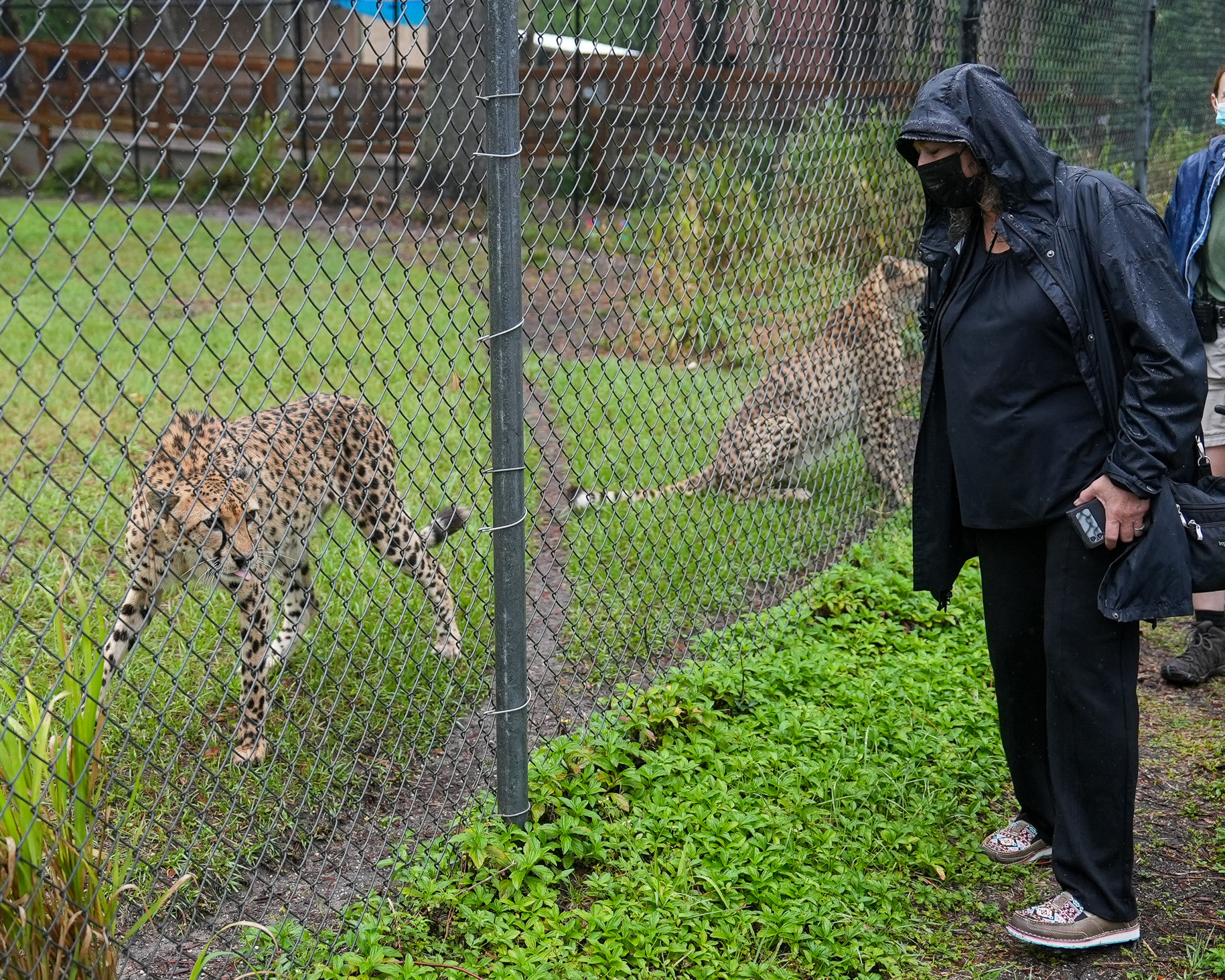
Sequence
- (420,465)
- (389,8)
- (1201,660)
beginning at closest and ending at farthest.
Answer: (1201,660), (420,465), (389,8)

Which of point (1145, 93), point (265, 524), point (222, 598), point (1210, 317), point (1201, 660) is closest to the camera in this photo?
point (265, 524)

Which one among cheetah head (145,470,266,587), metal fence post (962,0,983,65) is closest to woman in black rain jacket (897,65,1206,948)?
cheetah head (145,470,266,587)

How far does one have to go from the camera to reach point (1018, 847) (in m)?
3.60

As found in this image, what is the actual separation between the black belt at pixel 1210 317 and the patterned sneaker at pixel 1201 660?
124cm

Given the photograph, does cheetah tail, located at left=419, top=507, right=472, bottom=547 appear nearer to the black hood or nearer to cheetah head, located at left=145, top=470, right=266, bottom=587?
cheetah head, located at left=145, top=470, right=266, bottom=587

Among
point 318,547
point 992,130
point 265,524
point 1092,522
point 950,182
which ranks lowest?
point 318,547

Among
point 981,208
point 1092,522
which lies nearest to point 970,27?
point 981,208

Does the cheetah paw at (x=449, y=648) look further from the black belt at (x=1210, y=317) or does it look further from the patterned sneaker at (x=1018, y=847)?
the black belt at (x=1210, y=317)

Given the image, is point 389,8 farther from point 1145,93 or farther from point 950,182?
point 950,182

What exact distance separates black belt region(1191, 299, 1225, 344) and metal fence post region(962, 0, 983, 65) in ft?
6.09

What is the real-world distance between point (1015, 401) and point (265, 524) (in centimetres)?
235

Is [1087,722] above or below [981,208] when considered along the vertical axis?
below

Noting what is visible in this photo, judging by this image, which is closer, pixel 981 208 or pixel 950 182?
pixel 950 182

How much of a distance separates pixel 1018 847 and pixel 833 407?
11.3 ft
